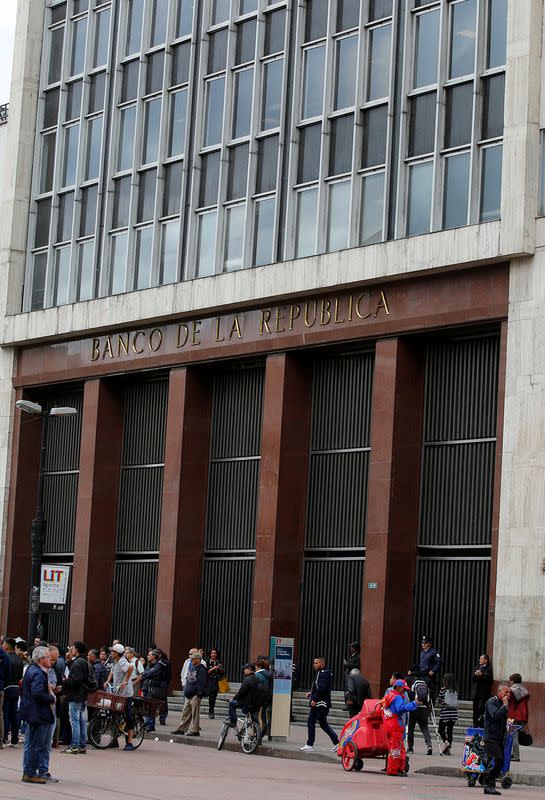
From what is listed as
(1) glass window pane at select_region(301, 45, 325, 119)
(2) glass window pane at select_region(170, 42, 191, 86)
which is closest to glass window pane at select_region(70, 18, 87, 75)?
(2) glass window pane at select_region(170, 42, 191, 86)

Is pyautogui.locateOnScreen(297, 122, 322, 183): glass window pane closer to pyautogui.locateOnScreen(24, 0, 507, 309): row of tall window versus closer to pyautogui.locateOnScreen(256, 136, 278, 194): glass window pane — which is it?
pyautogui.locateOnScreen(24, 0, 507, 309): row of tall window

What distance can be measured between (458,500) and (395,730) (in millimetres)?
12113

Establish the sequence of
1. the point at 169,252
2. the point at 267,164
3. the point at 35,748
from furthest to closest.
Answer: the point at 169,252, the point at 267,164, the point at 35,748

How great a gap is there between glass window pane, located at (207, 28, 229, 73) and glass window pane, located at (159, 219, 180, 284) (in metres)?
4.41

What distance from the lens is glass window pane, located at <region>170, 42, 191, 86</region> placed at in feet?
150

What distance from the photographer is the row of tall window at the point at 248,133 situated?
3772 cm

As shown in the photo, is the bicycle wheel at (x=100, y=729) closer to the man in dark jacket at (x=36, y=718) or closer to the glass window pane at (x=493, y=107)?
the man in dark jacket at (x=36, y=718)

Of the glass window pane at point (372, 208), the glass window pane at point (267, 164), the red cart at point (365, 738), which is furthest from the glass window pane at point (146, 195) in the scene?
the red cart at point (365, 738)

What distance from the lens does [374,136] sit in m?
39.8

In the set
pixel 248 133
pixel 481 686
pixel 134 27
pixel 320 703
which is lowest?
pixel 320 703

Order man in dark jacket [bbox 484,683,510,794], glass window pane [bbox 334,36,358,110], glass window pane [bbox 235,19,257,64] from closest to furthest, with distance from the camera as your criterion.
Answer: man in dark jacket [bbox 484,683,510,794] < glass window pane [bbox 334,36,358,110] < glass window pane [bbox 235,19,257,64]

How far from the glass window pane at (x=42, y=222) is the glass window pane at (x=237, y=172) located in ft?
28.4

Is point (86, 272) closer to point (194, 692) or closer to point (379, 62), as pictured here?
point (379, 62)

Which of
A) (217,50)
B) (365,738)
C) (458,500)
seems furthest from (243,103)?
(365,738)
